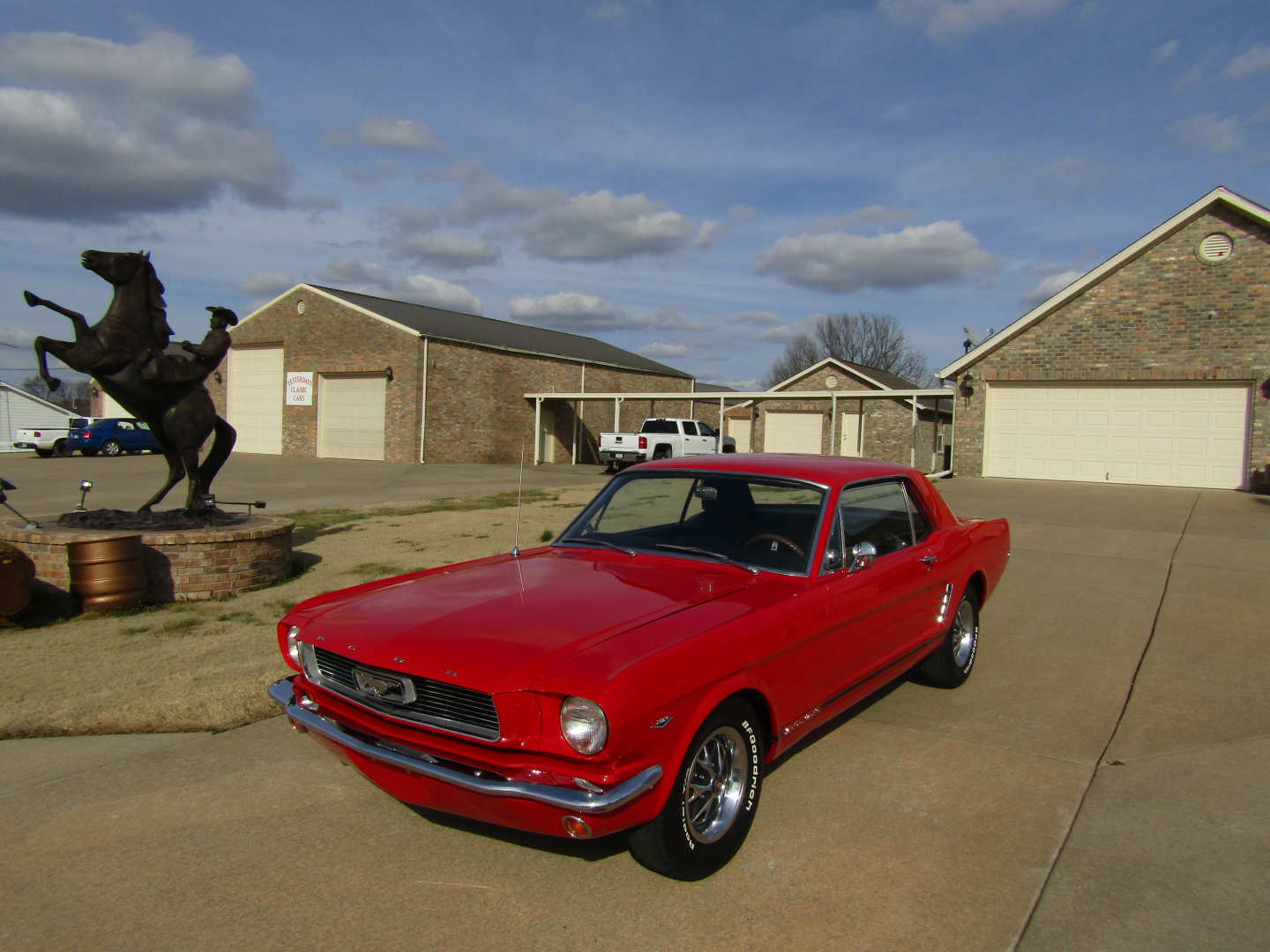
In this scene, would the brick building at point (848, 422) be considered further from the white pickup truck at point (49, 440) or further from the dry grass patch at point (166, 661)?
the dry grass patch at point (166, 661)

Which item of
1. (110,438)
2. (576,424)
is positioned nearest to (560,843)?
(576,424)

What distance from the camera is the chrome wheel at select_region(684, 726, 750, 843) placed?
307 cm

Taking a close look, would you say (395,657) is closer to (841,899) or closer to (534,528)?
(841,899)

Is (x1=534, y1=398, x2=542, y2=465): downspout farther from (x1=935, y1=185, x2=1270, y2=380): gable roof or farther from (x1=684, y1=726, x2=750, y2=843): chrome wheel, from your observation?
(x1=684, y1=726, x2=750, y2=843): chrome wheel

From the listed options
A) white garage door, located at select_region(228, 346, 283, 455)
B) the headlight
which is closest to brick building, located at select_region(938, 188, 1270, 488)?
the headlight

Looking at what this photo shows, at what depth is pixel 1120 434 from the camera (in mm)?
18922

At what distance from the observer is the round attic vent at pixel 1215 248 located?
18.1 metres

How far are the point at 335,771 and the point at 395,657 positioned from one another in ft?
4.16

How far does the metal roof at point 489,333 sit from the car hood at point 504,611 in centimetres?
2630

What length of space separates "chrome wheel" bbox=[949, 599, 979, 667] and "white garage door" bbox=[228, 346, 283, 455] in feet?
103

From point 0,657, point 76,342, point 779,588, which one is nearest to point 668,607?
point 779,588

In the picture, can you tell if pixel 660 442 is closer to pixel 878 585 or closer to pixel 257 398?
pixel 257 398

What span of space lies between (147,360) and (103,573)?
206 cm

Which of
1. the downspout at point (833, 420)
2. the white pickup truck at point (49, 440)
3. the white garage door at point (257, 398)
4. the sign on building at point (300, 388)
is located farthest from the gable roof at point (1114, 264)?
the white pickup truck at point (49, 440)
